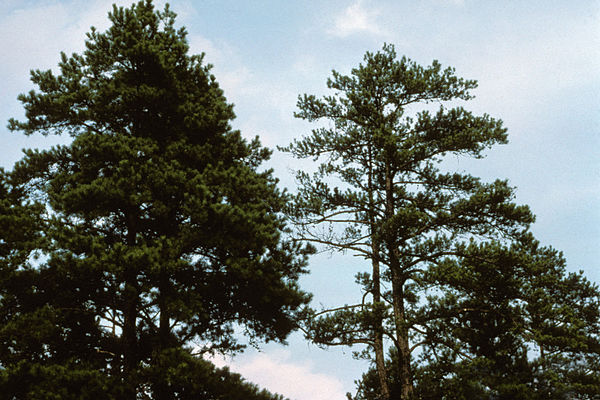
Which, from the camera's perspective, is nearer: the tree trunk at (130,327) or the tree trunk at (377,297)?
the tree trunk at (130,327)

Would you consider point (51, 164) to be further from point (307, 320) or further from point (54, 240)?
point (307, 320)

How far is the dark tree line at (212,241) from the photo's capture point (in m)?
11.4

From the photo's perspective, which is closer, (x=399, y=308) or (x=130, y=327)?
(x=130, y=327)

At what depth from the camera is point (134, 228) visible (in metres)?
12.9

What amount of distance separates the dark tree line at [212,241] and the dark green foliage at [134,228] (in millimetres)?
56

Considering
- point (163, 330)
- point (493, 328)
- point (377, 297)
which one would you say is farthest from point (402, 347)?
point (163, 330)

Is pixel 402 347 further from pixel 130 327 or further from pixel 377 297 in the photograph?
pixel 130 327

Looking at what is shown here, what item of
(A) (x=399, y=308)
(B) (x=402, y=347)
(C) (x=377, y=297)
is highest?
(C) (x=377, y=297)

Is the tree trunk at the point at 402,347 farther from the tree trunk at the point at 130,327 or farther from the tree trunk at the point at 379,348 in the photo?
the tree trunk at the point at 130,327

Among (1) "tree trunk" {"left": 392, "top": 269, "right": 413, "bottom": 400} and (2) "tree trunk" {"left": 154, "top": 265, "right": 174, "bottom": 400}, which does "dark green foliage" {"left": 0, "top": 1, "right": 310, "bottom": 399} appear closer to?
(2) "tree trunk" {"left": 154, "top": 265, "right": 174, "bottom": 400}

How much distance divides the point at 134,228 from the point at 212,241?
252 centimetres

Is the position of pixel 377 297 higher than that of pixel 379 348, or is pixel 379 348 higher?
pixel 377 297

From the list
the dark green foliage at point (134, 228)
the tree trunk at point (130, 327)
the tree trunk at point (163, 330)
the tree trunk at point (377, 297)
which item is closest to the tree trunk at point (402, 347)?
the tree trunk at point (377, 297)

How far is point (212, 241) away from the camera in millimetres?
11992
